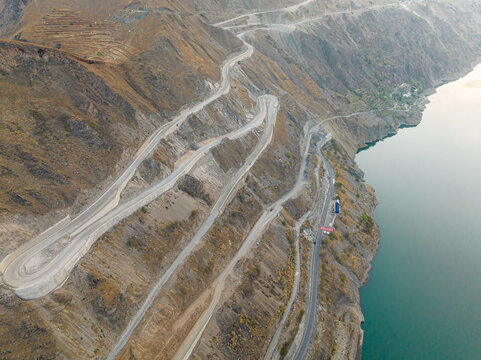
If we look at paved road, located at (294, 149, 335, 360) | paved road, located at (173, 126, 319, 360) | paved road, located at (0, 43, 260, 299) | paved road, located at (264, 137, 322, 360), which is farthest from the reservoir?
paved road, located at (0, 43, 260, 299)

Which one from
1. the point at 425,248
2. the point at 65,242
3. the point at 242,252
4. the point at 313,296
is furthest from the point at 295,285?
the point at 65,242

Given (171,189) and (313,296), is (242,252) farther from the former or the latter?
(171,189)

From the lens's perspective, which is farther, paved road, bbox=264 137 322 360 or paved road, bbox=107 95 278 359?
paved road, bbox=264 137 322 360

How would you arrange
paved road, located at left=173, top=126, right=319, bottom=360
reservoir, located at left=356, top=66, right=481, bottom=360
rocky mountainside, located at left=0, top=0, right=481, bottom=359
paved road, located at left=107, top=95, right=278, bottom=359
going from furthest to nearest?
1. reservoir, located at left=356, top=66, right=481, bottom=360
2. paved road, located at left=173, top=126, right=319, bottom=360
3. paved road, located at left=107, top=95, right=278, bottom=359
4. rocky mountainside, located at left=0, top=0, right=481, bottom=359

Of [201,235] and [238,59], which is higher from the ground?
[238,59]

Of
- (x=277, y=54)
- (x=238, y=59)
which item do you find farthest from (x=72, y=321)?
(x=277, y=54)

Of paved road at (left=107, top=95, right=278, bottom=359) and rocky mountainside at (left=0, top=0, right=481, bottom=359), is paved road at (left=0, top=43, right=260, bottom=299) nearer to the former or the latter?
rocky mountainside at (left=0, top=0, right=481, bottom=359)

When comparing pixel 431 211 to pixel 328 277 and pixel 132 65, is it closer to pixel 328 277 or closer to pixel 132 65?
pixel 328 277
